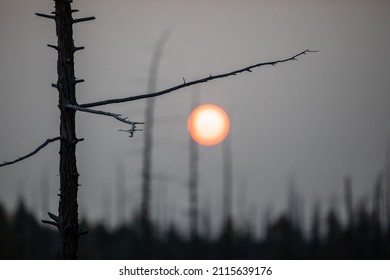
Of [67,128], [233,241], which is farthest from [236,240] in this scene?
[67,128]

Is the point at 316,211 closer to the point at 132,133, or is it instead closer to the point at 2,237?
the point at 2,237

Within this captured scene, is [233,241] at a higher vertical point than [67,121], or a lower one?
lower

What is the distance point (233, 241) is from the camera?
147 feet

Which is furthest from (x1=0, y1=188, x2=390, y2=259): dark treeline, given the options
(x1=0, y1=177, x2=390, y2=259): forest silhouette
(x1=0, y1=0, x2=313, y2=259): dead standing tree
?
(x1=0, y1=0, x2=313, y2=259): dead standing tree

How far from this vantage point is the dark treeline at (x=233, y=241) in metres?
43.4

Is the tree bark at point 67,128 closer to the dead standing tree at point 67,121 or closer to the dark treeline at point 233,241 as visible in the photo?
the dead standing tree at point 67,121

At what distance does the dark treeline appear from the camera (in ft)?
142

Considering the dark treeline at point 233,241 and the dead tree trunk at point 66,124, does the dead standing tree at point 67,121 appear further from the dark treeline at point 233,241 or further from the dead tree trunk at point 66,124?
the dark treeline at point 233,241

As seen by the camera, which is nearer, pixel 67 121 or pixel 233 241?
pixel 67 121

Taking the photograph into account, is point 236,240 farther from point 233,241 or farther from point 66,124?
point 66,124

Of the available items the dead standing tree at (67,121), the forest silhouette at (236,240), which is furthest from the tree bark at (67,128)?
the forest silhouette at (236,240)

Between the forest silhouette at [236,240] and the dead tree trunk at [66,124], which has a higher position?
the dead tree trunk at [66,124]

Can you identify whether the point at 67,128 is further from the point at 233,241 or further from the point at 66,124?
the point at 233,241

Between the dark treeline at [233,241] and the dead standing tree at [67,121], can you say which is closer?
the dead standing tree at [67,121]
